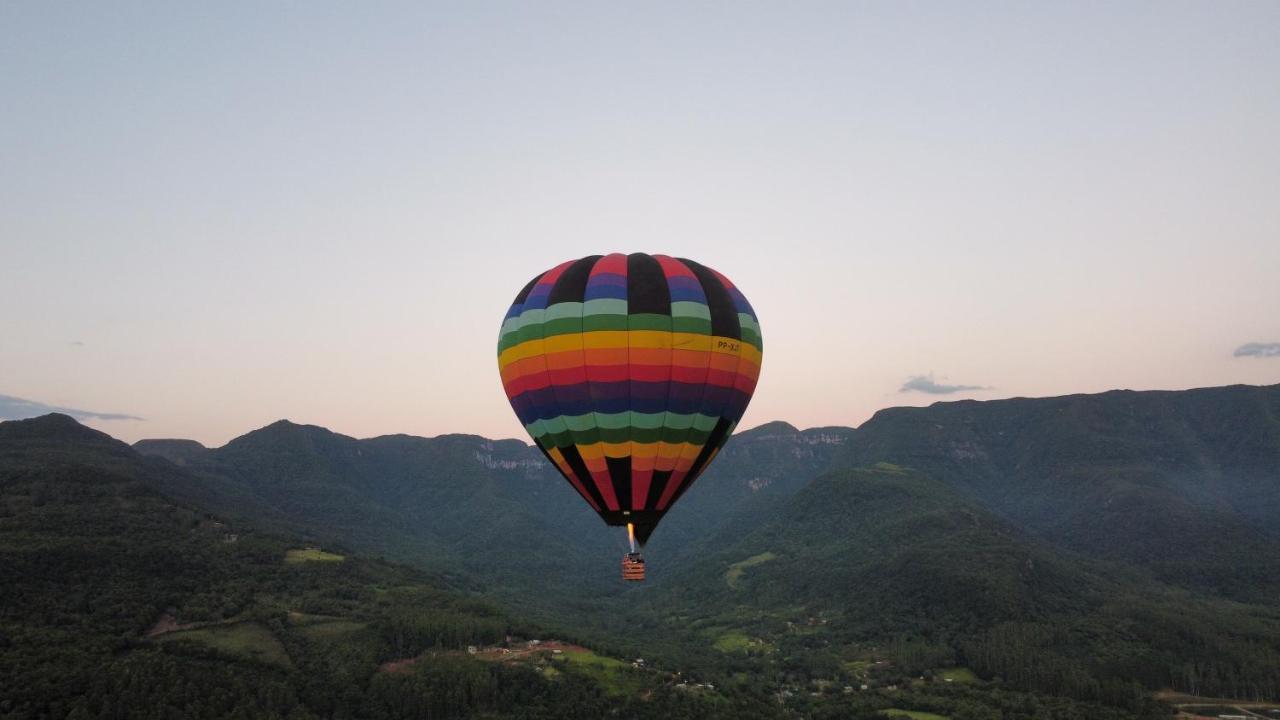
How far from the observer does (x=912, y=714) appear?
82.0m

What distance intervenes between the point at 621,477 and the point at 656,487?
5.21ft

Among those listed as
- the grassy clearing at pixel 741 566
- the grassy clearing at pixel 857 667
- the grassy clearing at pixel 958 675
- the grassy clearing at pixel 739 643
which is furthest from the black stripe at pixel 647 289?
the grassy clearing at pixel 741 566

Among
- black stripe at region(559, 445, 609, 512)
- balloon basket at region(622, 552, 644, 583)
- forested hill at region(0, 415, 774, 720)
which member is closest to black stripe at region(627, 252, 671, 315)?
black stripe at region(559, 445, 609, 512)

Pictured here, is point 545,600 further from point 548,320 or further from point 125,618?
point 548,320

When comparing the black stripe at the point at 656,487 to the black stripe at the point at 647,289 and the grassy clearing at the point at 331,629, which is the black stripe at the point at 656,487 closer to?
the black stripe at the point at 647,289

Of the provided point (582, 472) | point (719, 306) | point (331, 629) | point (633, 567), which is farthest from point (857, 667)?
point (719, 306)

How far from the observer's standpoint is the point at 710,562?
19712 centimetres

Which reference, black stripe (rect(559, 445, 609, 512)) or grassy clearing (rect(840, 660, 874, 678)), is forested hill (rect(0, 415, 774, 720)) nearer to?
grassy clearing (rect(840, 660, 874, 678))

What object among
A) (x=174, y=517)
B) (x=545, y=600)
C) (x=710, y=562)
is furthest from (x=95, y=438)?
(x=710, y=562)

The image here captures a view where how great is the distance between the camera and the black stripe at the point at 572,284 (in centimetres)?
3145

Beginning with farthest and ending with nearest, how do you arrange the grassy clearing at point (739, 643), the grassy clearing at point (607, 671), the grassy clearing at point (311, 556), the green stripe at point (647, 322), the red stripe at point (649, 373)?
the grassy clearing at point (311, 556)
the grassy clearing at point (739, 643)
the grassy clearing at point (607, 671)
the green stripe at point (647, 322)
the red stripe at point (649, 373)

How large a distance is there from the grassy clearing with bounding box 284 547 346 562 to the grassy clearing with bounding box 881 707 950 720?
8865 cm

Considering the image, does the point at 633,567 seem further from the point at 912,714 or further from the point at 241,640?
the point at 241,640

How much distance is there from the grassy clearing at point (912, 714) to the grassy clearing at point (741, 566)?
86.2m
